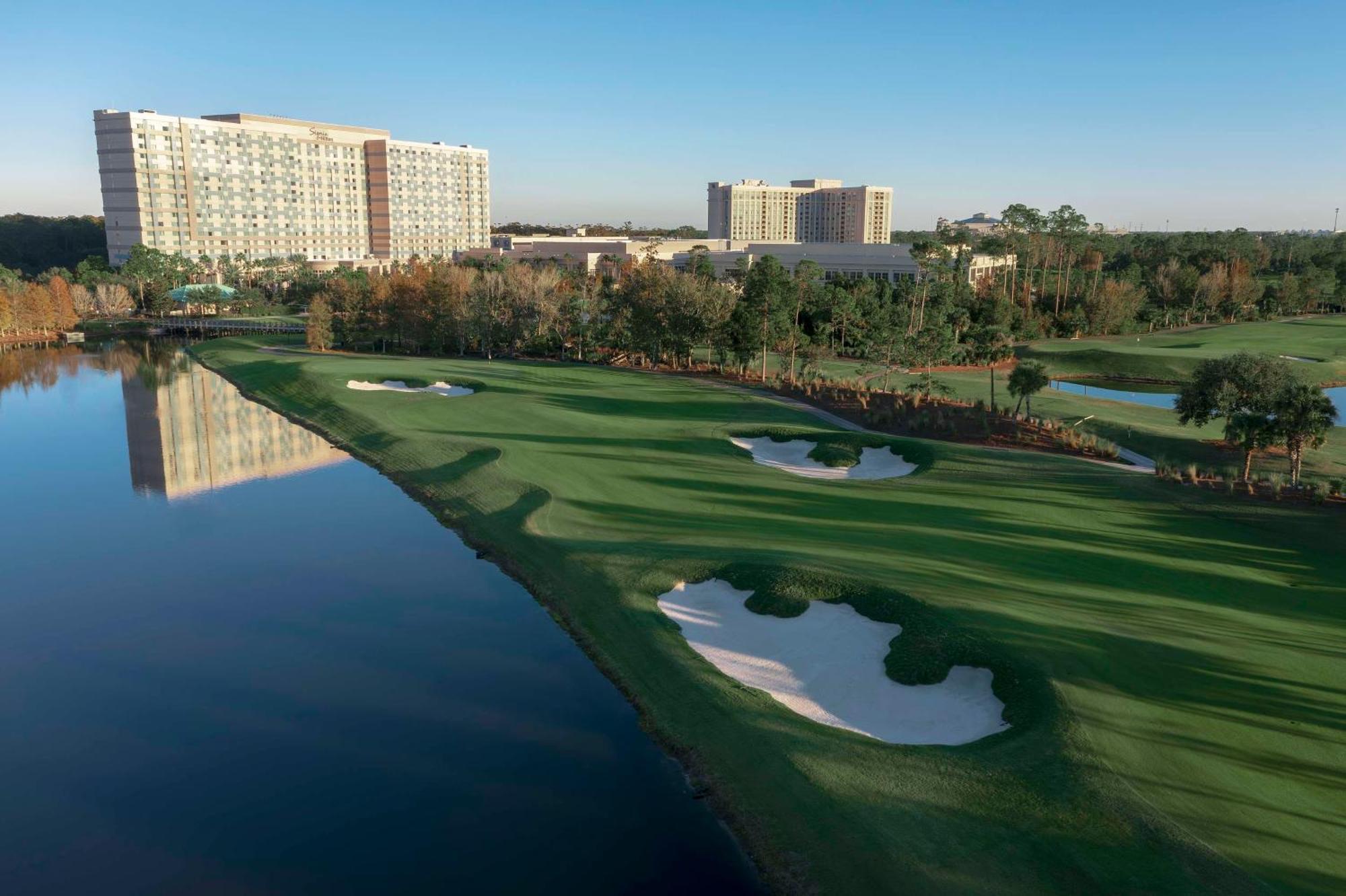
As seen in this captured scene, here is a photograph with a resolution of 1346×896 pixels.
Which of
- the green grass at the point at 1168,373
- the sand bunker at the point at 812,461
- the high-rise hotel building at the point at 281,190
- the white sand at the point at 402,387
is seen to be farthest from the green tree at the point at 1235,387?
the high-rise hotel building at the point at 281,190

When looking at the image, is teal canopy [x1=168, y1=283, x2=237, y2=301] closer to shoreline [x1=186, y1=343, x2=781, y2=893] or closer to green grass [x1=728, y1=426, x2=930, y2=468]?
shoreline [x1=186, y1=343, x2=781, y2=893]

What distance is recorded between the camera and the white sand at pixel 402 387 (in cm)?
4825

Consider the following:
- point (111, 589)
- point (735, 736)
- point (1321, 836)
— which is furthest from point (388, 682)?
point (1321, 836)

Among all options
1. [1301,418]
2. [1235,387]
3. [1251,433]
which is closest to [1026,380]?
[1235,387]

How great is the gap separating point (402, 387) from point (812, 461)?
2721 cm

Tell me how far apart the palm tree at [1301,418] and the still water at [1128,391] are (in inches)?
925

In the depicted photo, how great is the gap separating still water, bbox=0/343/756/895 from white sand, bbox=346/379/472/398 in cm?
1939

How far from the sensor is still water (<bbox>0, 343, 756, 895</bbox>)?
40.0 feet

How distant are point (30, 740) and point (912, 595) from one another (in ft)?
52.3

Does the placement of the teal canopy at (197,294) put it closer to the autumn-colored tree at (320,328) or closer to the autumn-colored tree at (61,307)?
the autumn-colored tree at (61,307)

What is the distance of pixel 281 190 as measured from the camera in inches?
5960

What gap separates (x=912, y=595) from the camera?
18328 mm

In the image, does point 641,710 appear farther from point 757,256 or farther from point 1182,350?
point 757,256

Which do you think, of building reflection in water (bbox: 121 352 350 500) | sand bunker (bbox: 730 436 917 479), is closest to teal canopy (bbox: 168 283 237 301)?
building reflection in water (bbox: 121 352 350 500)
